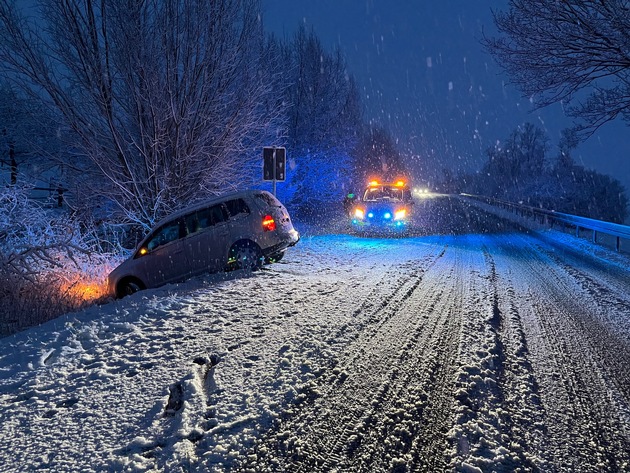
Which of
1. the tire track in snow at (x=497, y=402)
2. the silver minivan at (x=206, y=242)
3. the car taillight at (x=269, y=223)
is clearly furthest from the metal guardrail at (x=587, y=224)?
the silver minivan at (x=206, y=242)

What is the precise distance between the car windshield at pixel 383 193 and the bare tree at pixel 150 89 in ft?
22.8

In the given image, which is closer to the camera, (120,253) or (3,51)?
(3,51)

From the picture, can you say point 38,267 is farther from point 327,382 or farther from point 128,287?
point 327,382

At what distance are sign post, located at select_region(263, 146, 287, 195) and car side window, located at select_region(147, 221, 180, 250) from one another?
431 centimetres

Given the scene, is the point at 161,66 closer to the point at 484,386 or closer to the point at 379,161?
the point at 484,386

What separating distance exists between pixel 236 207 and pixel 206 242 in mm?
1058

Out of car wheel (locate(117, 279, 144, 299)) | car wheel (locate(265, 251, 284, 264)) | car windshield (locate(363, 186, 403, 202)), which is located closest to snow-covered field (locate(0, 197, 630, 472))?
car wheel (locate(265, 251, 284, 264))

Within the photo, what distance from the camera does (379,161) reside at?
211ft

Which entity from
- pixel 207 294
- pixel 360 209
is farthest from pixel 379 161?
pixel 207 294

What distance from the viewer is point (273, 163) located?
12.8m

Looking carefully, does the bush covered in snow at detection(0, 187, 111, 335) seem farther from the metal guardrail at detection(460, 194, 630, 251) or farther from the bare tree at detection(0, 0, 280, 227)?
the metal guardrail at detection(460, 194, 630, 251)

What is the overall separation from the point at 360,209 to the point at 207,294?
1033 cm

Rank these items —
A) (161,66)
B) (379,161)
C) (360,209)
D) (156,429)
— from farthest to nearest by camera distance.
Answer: (379,161), (360,209), (161,66), (156,429)

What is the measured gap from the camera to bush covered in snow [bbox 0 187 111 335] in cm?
827
